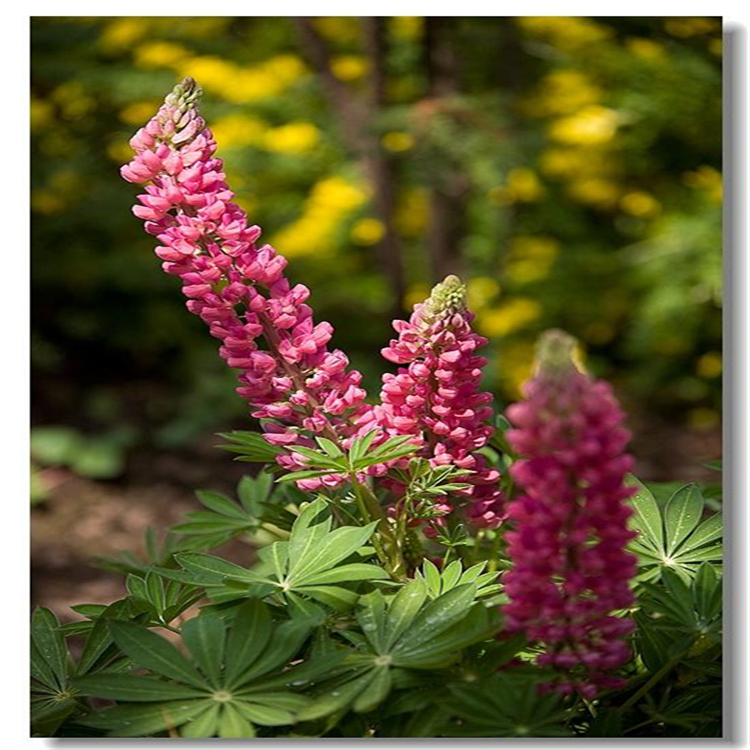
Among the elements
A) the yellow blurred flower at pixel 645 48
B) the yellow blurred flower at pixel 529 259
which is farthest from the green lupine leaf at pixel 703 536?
the yellow blurred flower at pixel 529 259

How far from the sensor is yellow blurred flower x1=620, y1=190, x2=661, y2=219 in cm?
335

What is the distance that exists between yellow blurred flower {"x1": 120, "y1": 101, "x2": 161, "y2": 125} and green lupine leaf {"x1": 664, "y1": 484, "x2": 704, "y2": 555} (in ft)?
7.31

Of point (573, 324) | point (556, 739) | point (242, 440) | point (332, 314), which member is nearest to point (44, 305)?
point (332, 314)

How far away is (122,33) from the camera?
126 inches

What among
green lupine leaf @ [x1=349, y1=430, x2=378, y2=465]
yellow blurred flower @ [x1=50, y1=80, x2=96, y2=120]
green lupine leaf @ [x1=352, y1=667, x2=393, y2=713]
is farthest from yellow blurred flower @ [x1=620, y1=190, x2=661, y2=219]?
green lupine leaf @ [x1=352, y1=667, x2=393, y2=713]

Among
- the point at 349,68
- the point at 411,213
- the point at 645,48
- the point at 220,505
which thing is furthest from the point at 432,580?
the point at 411,213

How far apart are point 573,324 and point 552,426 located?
2.77 m

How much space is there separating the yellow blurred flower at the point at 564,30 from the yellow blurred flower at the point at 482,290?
27.6 inches

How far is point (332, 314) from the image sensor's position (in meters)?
3.37

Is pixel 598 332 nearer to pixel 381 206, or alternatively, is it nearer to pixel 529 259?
pixel 529 259

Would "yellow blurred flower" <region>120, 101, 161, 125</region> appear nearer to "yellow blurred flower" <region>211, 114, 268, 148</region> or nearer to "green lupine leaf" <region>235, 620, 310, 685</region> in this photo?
"yellow blurred flower" <region>211, 114, 268, 148</region>

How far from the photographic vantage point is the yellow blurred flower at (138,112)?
10.1ft

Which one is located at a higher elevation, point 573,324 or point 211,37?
point 211,37

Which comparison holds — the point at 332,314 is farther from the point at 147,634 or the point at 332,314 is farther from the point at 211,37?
the point at 147,634
